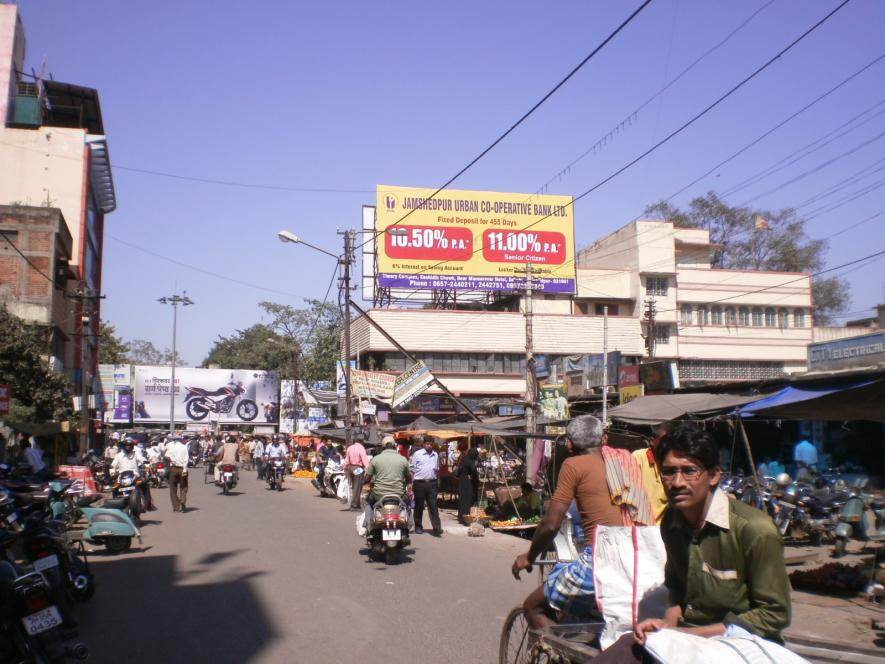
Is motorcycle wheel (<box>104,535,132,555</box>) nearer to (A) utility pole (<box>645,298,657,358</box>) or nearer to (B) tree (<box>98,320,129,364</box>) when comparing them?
(A) utility pole (<box>645,298,657,358</box>)

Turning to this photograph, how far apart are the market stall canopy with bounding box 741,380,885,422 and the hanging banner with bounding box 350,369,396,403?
67.8ft

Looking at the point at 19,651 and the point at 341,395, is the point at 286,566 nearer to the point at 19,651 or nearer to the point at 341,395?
the point at 19,651

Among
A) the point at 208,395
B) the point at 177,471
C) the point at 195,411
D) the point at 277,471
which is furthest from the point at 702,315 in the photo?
the point at 177,471

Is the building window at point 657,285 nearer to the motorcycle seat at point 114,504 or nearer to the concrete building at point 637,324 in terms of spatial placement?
the concrete building at point 637,324

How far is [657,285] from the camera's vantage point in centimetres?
4972

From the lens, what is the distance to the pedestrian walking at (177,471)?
61.3 ft

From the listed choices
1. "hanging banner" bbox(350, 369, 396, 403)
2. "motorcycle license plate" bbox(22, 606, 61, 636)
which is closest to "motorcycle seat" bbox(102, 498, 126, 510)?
"motorcycle license plate" bbox(22, 606, 61, 636)

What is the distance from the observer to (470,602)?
859 cm

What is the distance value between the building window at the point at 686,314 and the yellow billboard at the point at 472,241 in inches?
356

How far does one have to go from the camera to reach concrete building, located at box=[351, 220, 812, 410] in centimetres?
4653

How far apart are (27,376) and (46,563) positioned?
75.5ft

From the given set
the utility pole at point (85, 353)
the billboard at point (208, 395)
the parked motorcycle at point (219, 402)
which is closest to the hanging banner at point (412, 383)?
the utility pole at point (85, 353)

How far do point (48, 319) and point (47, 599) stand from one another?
3087 cm

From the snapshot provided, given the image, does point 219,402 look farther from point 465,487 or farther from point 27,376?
point 465,487
